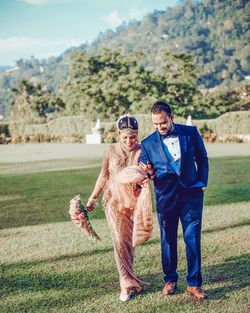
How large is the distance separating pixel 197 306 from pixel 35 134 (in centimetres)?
3052

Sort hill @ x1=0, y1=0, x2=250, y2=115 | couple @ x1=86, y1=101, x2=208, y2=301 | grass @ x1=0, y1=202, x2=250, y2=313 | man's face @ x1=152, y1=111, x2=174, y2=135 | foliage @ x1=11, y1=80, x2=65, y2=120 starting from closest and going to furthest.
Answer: man's face @ x1=152, y1=111, x2=174, y2=135
couple @ x1=86, y1=101, x2=208, y2=301
grass @ x1=0, y1=202, x2=250, y2=313
foliage @ x1=11, y1=80, x2=65, y2=120
hill @ x1=0, y1=0, x2=250, y2=115

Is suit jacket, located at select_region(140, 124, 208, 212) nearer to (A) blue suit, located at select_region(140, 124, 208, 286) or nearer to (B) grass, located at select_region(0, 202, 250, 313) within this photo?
(A) blue suit, located at select_region(140, 124, 208, 286)

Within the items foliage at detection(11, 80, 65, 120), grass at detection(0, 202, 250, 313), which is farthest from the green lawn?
foliage at detection(11, 80, 65, 120)

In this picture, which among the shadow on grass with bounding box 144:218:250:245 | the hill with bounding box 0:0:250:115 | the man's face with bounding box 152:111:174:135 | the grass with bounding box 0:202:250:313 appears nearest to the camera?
the man's face with bounding box 152:111:174:135

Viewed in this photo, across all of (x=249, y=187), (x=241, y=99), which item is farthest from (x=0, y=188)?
(x=241, y=99)

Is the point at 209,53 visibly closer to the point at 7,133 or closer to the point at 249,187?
the point at 7,133

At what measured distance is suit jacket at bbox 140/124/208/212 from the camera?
4145 mm

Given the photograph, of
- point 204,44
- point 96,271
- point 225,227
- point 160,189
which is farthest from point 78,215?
point 204,44

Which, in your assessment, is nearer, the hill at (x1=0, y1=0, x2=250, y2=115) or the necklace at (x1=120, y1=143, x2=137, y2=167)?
the necklace at (x1=120, y1=143, x2=137, y2=167)

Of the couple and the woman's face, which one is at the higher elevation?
the woman's face

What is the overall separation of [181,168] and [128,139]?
557 mm

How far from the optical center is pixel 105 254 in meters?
6.02

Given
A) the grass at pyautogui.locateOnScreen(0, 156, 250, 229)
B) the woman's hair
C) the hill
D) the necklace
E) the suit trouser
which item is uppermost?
the hill

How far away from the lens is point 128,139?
4.23m
